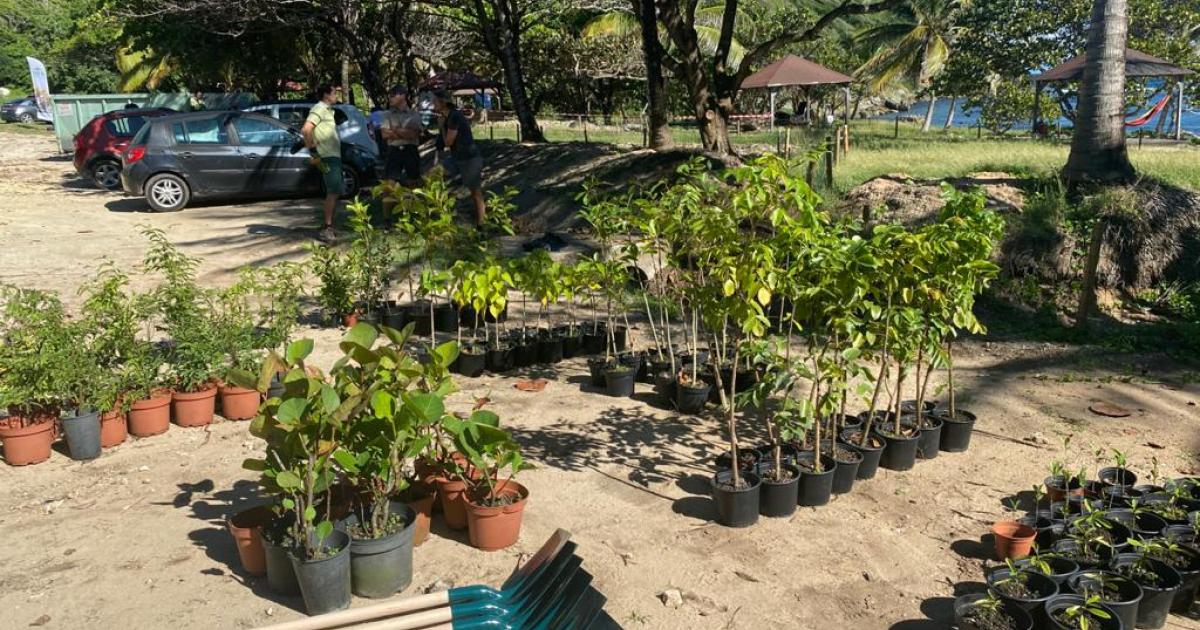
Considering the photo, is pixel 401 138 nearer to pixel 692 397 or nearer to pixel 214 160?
pixel 214 160

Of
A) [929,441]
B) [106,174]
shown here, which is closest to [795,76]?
[106,174]

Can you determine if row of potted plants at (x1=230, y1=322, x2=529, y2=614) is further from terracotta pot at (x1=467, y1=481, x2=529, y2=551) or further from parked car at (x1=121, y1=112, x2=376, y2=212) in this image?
parked car at (x1=121, y1=112, x2=376, y2=212)

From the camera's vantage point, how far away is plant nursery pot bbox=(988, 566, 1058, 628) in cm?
353

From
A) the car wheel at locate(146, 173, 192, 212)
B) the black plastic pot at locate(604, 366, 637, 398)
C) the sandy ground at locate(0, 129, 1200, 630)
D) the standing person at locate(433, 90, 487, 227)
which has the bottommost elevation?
the sandy ground at locate(0, 129, 1200, 630)

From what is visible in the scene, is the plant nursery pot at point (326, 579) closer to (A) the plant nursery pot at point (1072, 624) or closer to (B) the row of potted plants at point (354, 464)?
(B) the row of potted plants at point (354, 464)

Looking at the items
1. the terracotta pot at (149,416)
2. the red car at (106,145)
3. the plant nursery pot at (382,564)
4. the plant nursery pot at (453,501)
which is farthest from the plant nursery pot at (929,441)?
the red car at (106,145)

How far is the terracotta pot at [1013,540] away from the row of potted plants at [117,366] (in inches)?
158

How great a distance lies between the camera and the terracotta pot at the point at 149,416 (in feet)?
19.0

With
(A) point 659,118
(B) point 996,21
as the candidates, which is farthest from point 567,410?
(B) point 996,21

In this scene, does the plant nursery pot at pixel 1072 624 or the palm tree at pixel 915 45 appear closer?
the plant nursery pot at pixel 1072 624

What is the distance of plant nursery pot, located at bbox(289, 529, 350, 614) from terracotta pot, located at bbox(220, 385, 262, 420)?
2.64 meters

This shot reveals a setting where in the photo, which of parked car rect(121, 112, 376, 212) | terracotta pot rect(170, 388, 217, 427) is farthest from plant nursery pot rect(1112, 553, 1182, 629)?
parked car rect(121, 112, 376, 212)

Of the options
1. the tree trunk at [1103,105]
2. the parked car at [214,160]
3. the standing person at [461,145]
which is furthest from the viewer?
the parked car at [214,160]

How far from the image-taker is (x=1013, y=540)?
4258 millimetres
